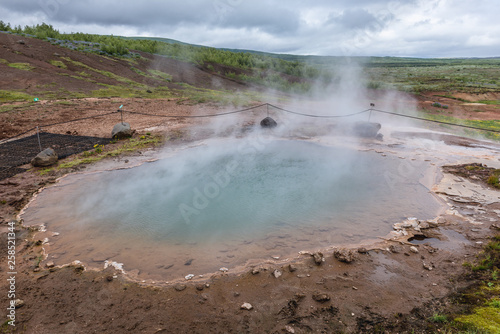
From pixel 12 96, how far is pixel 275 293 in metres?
19.4

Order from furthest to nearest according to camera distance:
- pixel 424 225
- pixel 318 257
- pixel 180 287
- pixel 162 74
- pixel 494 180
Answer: pixel 162 74 < pixel 494 180 < pixel 424 225 < pixel 318 257 < pixel 180 287

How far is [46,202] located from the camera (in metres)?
6.45

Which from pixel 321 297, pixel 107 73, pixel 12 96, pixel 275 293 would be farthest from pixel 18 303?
pixel 107 73

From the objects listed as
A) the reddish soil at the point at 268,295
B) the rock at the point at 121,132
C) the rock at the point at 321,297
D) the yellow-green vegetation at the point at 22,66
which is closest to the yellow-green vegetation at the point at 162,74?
the yellow-green vegetation at the point at 22,66

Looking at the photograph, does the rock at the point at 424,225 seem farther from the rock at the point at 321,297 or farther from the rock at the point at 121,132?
the rock at the point at 121,132

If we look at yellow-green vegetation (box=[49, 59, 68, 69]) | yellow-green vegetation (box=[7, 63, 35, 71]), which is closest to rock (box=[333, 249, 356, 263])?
yellow-green vegetation (box=[7, 63, 35, 71])

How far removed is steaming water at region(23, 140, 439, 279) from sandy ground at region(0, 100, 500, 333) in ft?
1.34

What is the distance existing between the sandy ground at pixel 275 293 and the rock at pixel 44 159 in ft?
10.3

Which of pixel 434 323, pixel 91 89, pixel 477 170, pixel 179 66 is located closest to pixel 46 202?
pixel 434 323

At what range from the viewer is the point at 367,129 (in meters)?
12.6

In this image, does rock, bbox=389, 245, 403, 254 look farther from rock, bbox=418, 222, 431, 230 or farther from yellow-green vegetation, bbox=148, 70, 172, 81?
yellow-green vegetation, bbox=148, 70, 172, 81

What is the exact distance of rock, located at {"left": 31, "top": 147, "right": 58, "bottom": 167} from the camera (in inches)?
327

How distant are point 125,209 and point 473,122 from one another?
823 inches

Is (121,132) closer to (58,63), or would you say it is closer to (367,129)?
(367,129)
